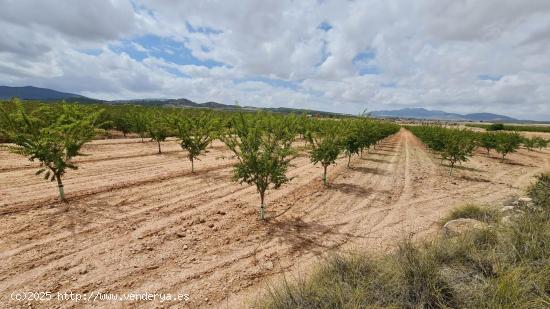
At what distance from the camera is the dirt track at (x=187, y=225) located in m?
6.40

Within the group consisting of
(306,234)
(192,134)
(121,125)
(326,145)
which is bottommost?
(306,234)

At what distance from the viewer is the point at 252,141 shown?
9414 mm

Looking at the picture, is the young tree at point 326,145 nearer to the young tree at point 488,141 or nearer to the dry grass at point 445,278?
the dry grass at point 445,278

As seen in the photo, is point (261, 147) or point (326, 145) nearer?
point (261, 147)

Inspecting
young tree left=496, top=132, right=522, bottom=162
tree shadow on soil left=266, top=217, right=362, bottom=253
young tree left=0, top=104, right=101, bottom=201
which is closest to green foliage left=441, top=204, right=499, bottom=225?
tree shadow on soil left=266, top=217, right=362, bottom=253

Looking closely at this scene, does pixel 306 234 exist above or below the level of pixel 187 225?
below

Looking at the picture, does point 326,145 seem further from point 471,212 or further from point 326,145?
point 471,212

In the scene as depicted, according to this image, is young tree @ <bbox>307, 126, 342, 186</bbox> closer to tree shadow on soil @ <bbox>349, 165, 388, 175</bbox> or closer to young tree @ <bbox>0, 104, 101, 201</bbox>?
tree shadow on soil @ <bbox>349, 165, 388, 175</bbox>

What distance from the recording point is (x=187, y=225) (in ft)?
30.5

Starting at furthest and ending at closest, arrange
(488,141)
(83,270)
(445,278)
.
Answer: (488,141) → (83,270) → (445,278)

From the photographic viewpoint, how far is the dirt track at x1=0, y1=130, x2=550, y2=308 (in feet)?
21.0

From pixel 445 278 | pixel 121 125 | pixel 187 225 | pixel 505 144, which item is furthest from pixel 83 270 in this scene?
pixel 505 144

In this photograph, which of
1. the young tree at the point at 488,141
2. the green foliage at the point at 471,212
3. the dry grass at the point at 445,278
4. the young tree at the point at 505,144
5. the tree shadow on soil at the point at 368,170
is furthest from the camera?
the young tree at the point at 488,141

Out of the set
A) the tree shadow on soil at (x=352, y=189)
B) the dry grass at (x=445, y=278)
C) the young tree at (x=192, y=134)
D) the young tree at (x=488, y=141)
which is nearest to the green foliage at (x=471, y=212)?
the dry grass at (x=445, y=278)
